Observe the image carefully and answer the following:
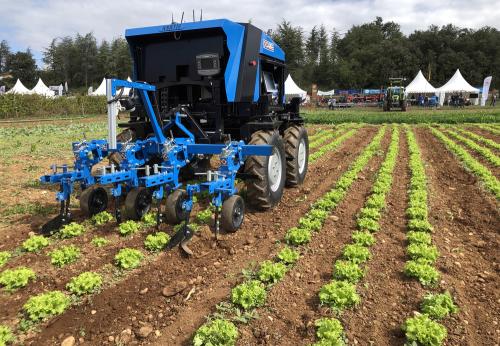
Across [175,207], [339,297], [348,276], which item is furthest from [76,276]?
[348,276]

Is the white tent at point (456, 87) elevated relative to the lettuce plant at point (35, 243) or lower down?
elevated

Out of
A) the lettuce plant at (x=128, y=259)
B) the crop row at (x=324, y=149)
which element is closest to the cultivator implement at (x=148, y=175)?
the lettuce plant at (x=128, y=259)

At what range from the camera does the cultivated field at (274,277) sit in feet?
10.6

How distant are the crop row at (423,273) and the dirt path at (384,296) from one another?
0.40 ft

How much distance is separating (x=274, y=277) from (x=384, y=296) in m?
1.09

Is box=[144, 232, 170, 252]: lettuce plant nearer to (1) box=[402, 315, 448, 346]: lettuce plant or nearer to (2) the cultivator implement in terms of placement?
(2) the cultivator implement

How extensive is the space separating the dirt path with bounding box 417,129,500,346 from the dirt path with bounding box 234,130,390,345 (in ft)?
3.76

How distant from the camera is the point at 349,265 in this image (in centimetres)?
413

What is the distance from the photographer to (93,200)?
18.3 ft

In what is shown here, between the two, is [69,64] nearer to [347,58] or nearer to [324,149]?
[347,58]

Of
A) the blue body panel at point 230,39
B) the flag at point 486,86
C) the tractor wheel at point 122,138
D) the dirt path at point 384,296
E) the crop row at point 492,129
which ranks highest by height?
the flag at point 486,86

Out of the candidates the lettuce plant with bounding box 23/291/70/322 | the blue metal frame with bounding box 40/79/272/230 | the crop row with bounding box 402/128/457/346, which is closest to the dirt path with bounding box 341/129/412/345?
the crop row with bounding box 402/128/457/346

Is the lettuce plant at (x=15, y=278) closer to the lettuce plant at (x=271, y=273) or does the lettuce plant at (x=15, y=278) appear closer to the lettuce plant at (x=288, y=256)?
the lettuce plant at (x=271, y=273)

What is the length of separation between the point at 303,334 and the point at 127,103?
349 cm
